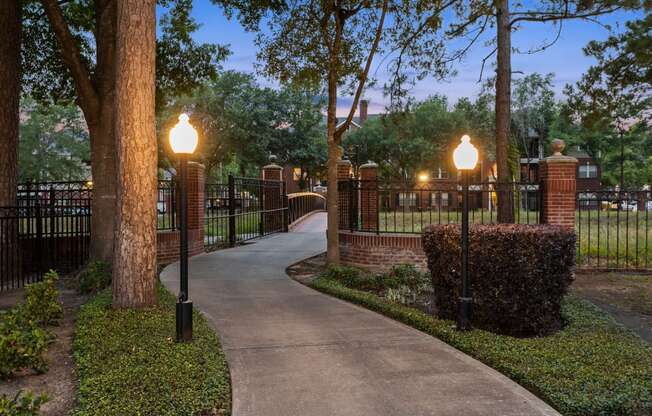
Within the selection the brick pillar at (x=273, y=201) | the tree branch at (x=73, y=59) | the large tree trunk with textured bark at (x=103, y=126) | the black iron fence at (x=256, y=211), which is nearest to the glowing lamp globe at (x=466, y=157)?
the large tree trunk with textured bark at (x=103, y=126)

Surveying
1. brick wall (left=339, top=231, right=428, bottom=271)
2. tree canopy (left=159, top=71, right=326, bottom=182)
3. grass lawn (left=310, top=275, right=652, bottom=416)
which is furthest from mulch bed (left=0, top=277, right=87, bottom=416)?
tree canopy (left=159, top=71, right=326, bottom=182)

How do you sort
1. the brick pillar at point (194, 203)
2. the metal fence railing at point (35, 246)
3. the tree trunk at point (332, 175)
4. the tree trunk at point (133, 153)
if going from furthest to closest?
the brick pillar at point (194, 203) < the metal fence railing at point (35, 246) < the tree trunk at point (332, 175) < the tree trunk at point (133, 153)

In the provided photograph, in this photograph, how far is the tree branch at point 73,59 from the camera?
401 inches

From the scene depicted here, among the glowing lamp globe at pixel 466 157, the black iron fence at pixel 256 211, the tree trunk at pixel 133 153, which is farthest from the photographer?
the black iron fence at pixel 256 211

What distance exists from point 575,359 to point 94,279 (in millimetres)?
7472

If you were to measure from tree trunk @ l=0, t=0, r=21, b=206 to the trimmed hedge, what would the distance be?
31.8 feet

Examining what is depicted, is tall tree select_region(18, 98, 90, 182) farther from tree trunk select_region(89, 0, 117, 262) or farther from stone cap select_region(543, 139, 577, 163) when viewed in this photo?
stone cap select_region(543, 139, 577, 163)

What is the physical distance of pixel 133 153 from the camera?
6.91 metres

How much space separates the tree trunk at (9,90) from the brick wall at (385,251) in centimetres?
754

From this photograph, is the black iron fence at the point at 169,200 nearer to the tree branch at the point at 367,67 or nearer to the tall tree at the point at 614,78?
the tree branch at the point at 367,67

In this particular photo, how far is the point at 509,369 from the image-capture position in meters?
4.84

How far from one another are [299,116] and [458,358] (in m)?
37.0

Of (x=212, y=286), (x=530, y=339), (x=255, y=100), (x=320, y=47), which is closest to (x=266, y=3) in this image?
(x=320, y=47)

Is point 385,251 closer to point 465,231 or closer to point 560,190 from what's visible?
point 560,190
